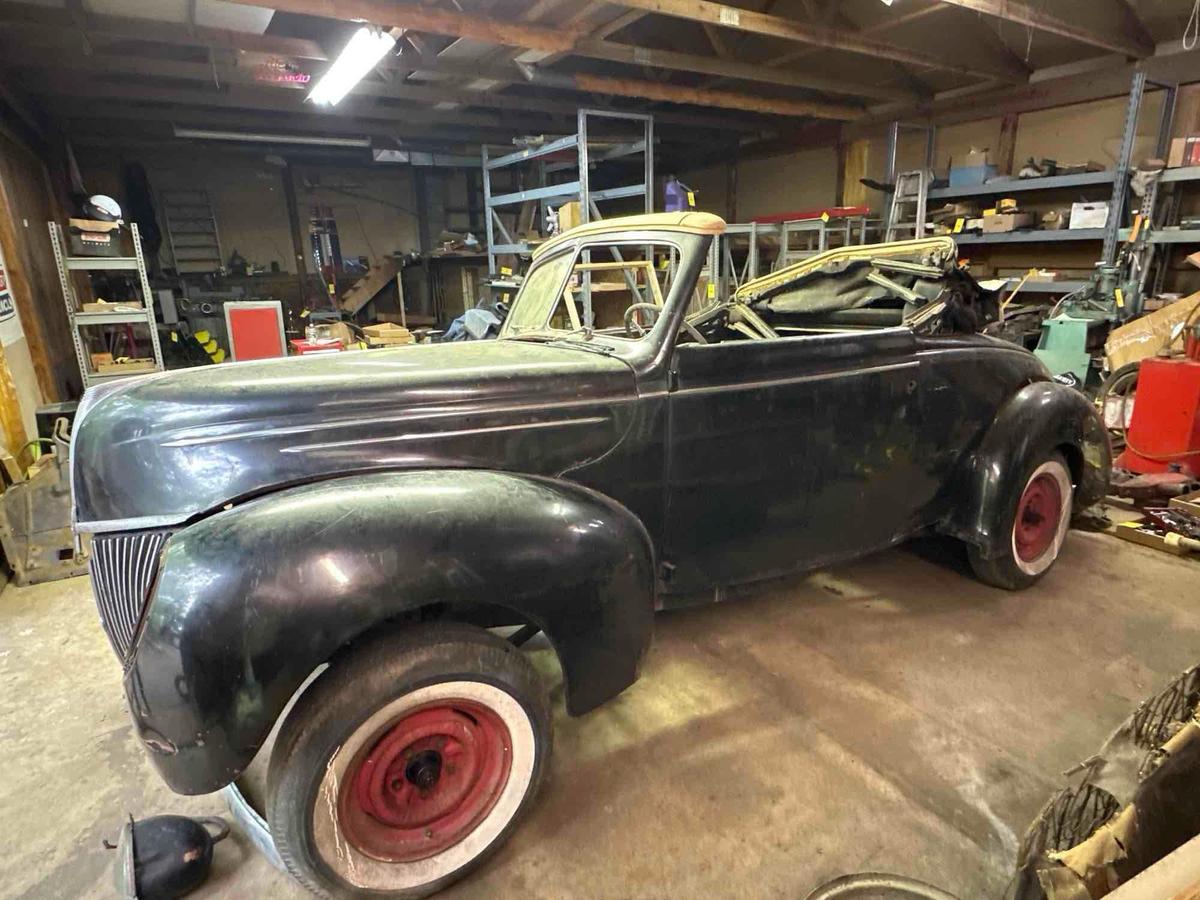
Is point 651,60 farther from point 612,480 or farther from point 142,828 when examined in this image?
point 142,828

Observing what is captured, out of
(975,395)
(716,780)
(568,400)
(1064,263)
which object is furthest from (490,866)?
(1064,263)

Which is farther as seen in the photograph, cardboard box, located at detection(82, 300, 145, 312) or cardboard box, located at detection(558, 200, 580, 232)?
cardboard box, located at detection(558, 200, 580, 232)

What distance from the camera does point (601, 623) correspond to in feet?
5.82

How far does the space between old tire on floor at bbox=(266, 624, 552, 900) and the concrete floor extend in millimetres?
167

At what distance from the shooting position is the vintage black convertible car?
1.42 m

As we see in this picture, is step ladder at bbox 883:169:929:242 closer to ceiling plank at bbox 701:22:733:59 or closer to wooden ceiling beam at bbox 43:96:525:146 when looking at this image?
ceiling plank at bbox 701:22:733:59

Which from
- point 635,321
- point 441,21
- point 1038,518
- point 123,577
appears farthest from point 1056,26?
point 123,577

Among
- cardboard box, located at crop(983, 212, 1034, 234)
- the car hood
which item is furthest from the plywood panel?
cardboard box, located at crop(983, 212, 1034, 234)

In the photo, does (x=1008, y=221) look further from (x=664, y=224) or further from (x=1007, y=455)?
(x=664, y=224)

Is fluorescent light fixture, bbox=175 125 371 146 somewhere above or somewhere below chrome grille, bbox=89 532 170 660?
above

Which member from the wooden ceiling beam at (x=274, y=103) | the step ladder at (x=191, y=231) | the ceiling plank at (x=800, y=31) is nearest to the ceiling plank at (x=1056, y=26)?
the ceiling plank at (x=800, y=31)

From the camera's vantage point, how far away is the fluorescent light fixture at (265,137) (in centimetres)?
836

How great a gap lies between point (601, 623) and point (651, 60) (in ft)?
18.3

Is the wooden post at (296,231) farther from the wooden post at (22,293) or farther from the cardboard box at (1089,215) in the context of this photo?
the cardboard box at (1089,215)
